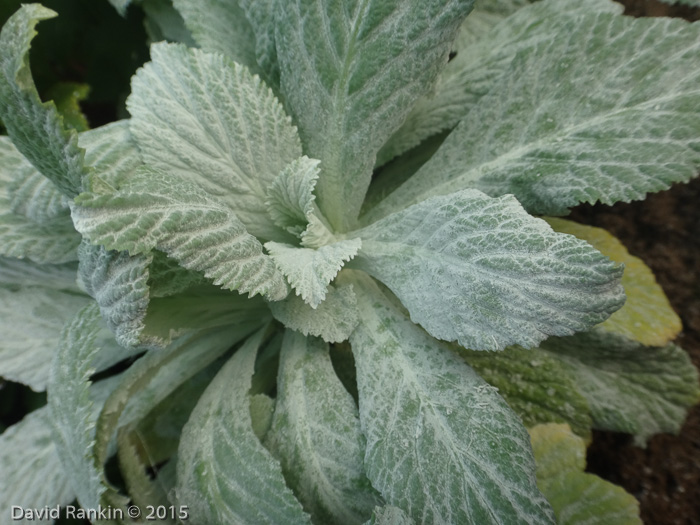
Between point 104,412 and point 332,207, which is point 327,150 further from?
point 104,412

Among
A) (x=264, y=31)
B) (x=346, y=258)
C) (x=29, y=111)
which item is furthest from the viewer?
(x=264, y=31)

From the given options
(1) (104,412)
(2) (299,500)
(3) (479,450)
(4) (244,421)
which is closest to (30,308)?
(1) (104,412)

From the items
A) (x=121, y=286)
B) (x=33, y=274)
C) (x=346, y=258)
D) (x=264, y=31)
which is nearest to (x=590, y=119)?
(x=346, y=258)

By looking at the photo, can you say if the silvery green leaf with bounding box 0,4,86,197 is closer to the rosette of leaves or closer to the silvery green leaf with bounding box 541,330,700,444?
the rosette of leaves

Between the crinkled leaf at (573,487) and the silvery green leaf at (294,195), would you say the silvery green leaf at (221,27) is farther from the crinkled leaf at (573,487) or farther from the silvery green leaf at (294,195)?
the crinkled leaf at (573,487)

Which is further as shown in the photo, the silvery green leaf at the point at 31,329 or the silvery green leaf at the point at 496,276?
the silvery green leaf at the point at 31,329

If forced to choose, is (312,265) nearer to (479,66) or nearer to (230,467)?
(230,467)

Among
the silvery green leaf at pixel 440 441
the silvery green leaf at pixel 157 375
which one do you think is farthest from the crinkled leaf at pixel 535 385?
the silvery green leaf at pixel 157 375
